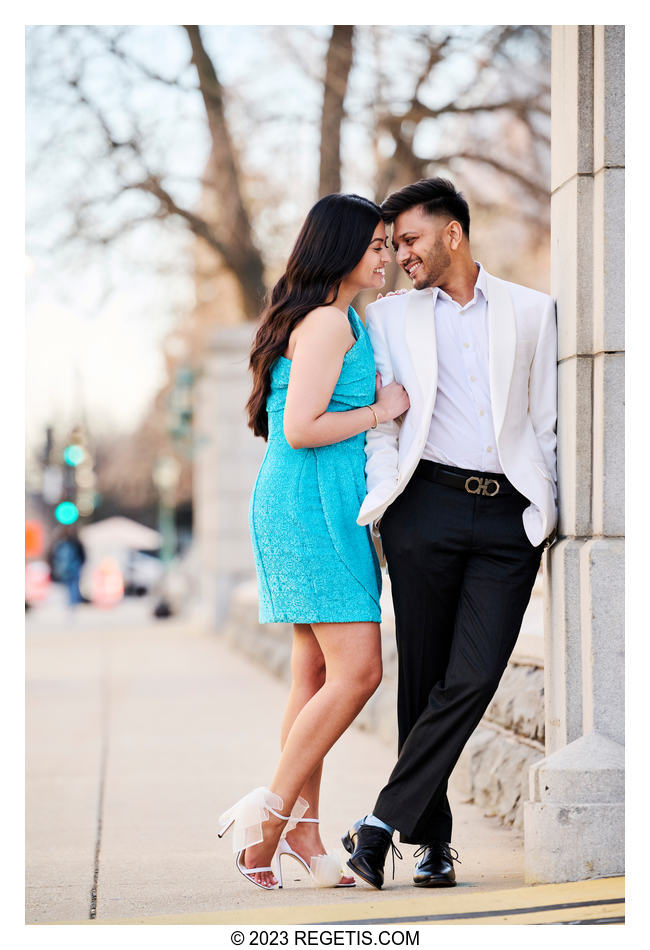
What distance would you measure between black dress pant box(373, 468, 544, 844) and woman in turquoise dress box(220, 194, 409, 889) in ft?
0.46

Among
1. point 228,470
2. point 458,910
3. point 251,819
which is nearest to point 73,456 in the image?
point 228,470

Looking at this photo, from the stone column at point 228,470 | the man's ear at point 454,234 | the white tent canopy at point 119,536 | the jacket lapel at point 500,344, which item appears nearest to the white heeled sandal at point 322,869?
the jacket lapel at point 500,344

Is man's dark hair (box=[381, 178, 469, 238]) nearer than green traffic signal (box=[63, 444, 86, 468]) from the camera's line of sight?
Yes

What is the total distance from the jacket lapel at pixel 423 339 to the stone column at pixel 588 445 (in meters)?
0.52

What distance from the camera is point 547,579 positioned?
4.90m

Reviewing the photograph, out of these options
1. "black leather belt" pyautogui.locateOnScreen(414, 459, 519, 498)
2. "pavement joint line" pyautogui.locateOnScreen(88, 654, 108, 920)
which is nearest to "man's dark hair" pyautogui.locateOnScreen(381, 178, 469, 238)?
"black leather belt" pyautogui.locateOnScreen(414, 459, 519, 498)

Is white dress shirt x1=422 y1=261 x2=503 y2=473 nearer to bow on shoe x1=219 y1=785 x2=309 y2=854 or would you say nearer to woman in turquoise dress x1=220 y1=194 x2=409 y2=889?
woman in turquoise dress x1=220 y1=194 x2=409 y2=889

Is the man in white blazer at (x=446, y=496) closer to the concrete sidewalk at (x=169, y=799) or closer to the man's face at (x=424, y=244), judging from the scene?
the man's face at (x=424, y=244)

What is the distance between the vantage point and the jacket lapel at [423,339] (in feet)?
15.0

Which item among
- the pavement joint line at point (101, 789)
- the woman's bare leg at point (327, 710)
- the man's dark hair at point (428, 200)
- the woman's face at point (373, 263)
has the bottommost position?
the pavement joint line at point (101, 789)

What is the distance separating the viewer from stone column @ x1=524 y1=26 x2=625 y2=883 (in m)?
4.61
